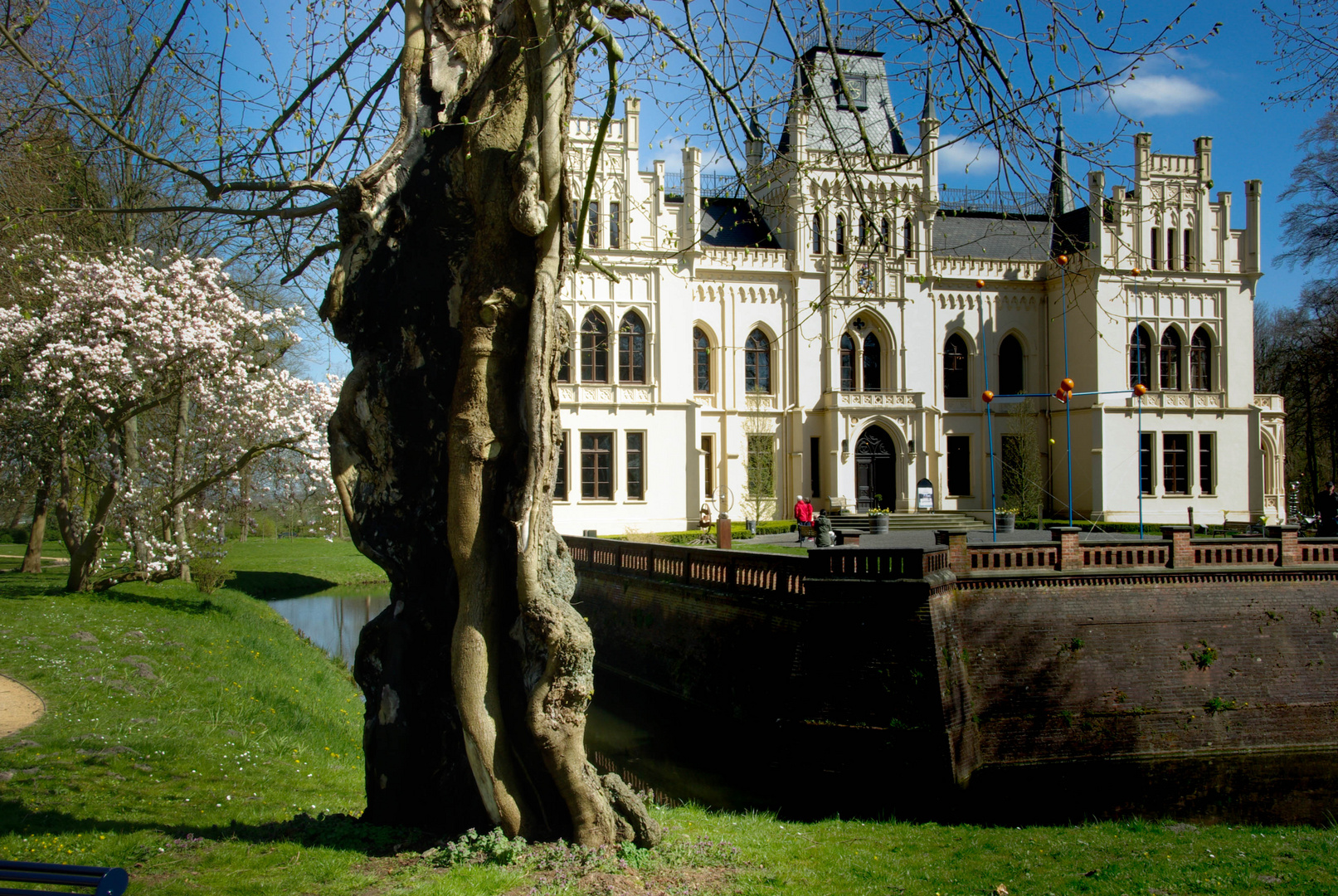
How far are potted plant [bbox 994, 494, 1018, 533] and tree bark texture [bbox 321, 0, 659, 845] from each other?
24.0 m

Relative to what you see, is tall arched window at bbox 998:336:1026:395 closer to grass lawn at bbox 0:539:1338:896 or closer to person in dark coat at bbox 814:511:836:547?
person in dark coat at bbox 814:511:836:547

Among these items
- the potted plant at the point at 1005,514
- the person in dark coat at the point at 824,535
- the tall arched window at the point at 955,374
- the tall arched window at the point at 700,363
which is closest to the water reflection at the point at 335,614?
the person in dark coat at the point at 824,535

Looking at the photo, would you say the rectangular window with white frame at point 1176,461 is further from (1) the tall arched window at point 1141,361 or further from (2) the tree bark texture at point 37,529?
(2) the tree bark texture at point 37,529

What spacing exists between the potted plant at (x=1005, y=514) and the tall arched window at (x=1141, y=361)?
6399 millimetres

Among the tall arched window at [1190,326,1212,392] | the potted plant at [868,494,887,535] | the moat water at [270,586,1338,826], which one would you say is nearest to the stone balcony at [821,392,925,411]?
the potted plant at [868,494,887,535]

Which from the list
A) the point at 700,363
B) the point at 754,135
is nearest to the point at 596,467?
the point at 700,363

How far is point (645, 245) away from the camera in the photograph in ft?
108

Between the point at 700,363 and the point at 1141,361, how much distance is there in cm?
1714

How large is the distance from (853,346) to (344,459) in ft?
105

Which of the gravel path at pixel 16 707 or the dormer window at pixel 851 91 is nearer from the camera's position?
the dormer window at pixel 851 91

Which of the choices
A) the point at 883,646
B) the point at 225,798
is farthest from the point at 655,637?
the point at 225,798

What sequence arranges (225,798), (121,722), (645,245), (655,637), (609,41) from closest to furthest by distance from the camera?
(609,41), (225,798), (121,722), (655,637), (645,245)

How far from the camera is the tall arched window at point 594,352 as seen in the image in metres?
32.5

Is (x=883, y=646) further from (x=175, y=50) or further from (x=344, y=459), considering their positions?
(x=175, y=50)
